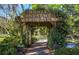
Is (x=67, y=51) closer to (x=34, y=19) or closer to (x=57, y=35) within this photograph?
(x=57, y=35)

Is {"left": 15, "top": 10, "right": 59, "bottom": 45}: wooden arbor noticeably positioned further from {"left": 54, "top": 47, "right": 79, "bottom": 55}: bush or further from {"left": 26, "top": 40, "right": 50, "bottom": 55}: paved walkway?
{"left": 54, "top": 47, "right": 79, "bottom": 55}: bush

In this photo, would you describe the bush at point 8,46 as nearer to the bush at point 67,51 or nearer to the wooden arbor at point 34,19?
the wooden arbor at point 34,19

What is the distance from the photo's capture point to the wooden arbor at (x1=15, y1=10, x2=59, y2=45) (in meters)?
2.38

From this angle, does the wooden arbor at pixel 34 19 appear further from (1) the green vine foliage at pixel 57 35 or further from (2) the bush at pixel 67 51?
(2) the bush at pixel 67 51

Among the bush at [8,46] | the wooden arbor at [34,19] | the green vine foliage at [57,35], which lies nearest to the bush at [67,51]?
the green vine foliage at [57,35]

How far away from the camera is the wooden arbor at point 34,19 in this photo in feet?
7.80

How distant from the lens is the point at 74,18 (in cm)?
235

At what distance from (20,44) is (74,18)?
0.83 meters

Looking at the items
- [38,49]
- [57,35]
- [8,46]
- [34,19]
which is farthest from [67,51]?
[8,46]

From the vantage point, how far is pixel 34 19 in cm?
239

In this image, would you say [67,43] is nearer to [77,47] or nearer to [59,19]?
[77,47]

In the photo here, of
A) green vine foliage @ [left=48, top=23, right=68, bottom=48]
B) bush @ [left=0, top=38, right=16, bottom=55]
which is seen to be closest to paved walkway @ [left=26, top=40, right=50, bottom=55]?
green vine foliage @ [left=48, top=23, right=68, bottom=48]

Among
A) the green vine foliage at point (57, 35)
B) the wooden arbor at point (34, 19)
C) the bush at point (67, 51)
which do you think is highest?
the wooden arbor at point (34, 19)

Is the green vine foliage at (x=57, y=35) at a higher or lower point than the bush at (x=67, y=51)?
higher
